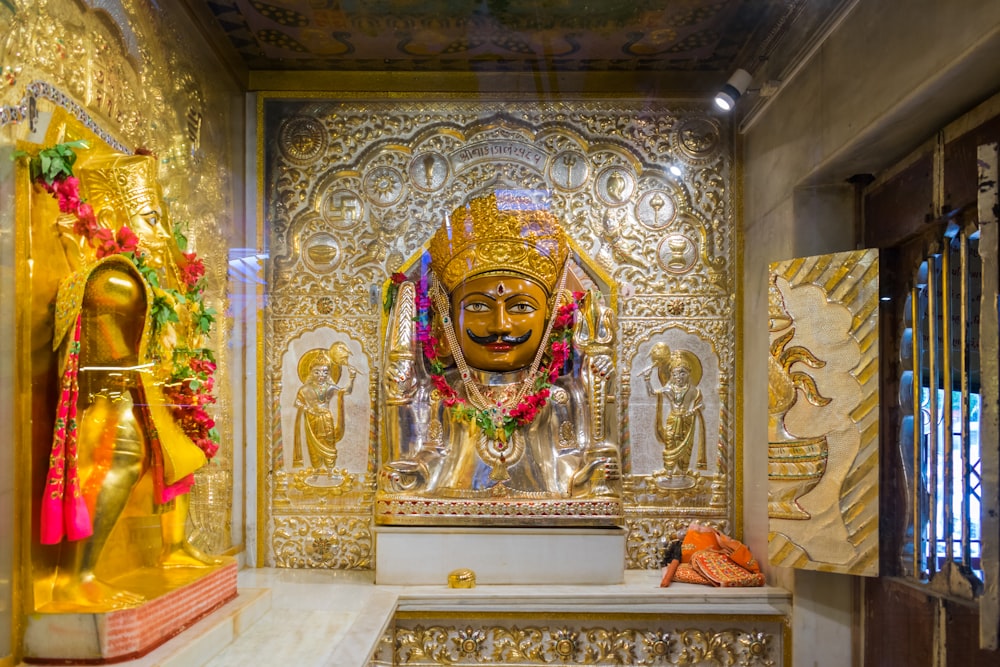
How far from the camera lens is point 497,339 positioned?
464 centimetres

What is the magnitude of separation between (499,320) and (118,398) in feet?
7.42

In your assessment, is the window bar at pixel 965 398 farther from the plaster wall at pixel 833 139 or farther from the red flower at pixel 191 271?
the red flower at pixel 191 271

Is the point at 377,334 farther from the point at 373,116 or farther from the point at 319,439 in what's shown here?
the point at 373,116

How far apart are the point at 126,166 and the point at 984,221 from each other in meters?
3.12

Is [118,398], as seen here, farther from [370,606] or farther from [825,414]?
[825,414]

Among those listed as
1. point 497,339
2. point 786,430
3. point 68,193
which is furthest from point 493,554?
point 68,193

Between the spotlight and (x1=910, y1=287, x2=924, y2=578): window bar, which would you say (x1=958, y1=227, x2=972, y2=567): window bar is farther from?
the spotlight

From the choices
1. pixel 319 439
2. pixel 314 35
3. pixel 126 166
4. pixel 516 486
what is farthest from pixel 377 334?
pixel 126 166

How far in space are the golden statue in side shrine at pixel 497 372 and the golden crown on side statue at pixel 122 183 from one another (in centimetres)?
179

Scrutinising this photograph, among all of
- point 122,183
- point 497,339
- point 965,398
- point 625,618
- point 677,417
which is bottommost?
point 625,618

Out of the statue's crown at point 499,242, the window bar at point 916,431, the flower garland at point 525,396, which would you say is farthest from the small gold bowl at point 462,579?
the window bar at point 916,431

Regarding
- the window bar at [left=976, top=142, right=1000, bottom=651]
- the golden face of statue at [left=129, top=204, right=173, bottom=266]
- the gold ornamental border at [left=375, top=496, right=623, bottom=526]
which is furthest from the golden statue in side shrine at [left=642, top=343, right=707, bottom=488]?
the golden face of statue at [left=129, top=204, right=173, bottom=266]

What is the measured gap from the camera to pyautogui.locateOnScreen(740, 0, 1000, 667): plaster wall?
9.20 ft

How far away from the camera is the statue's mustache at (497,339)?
464 centimetres
